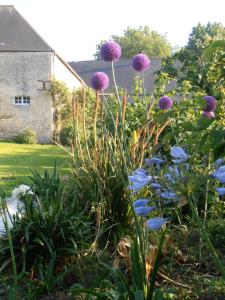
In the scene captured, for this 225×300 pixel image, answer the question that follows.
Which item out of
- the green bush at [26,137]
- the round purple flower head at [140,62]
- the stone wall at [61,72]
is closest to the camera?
the round purple flower head at [140,62]

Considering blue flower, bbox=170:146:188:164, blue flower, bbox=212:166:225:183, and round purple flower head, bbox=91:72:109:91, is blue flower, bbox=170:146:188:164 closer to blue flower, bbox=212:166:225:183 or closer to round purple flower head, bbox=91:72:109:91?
blue flower, bbox=212:166:225:183

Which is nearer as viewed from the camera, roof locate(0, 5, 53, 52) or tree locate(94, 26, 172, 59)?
roof locate(0, 5, 53, 52)

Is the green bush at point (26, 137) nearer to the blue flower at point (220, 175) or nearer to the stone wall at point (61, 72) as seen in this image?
the stone wall at point (61, 72)

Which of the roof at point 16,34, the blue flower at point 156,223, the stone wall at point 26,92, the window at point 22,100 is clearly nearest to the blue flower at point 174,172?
the blue flower at point 156,223

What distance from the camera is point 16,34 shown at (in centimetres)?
2525

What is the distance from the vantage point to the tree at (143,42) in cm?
5797

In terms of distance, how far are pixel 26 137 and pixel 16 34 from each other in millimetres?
6000

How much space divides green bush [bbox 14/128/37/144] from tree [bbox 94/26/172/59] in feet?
116

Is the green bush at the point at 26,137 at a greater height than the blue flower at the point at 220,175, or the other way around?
the blue flower at the point at 220,175

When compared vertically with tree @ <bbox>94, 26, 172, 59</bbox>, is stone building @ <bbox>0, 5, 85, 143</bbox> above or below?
below

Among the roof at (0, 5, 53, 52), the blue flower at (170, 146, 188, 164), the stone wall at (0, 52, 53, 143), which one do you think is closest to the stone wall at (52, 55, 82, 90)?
the stone wall at (0, 52, 53, 143)

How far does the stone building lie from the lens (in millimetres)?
24375

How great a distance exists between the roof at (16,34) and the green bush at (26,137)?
4405mm

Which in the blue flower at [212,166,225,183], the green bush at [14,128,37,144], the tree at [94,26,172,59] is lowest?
the green bush at [14,128,37,144]
